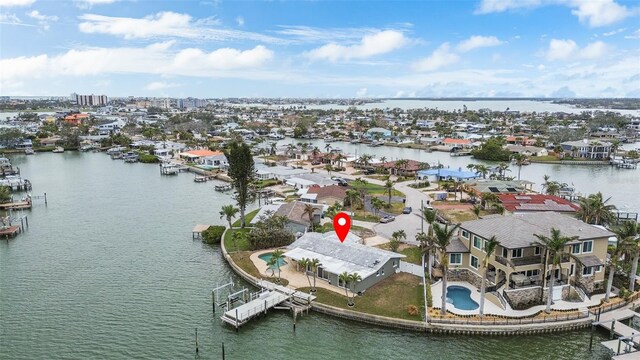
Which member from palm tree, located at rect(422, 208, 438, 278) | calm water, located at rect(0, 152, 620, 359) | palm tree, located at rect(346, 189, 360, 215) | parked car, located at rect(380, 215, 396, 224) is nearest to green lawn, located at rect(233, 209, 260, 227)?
calm water, located at rect(0, 152, 620, 359)

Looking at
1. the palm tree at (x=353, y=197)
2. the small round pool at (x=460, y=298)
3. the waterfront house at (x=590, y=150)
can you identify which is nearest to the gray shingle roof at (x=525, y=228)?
the small round pool at (x=460, y=298)

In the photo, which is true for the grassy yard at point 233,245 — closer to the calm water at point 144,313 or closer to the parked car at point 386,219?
the calm water at point 144,313

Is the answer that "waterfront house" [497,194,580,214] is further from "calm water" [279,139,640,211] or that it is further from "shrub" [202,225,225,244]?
"shrub" [202,225,225,244]

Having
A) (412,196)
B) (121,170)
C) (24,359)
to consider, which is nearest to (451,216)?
(412,196)

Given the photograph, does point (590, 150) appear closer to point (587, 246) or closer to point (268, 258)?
point (587, 246)

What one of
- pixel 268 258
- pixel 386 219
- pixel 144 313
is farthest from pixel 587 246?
pixel 144 313
